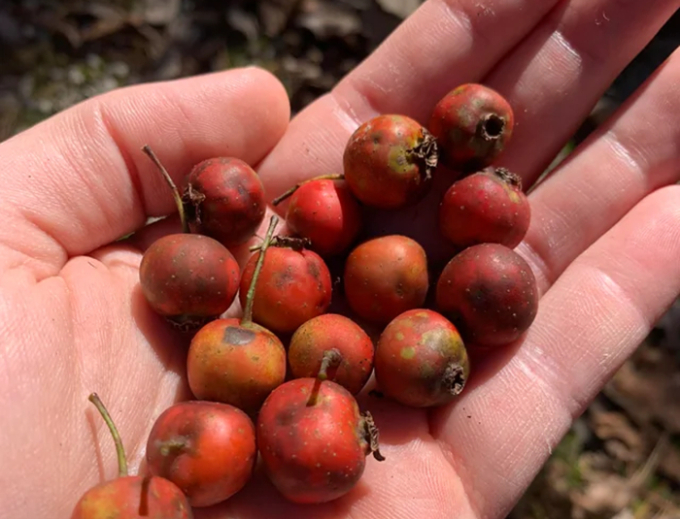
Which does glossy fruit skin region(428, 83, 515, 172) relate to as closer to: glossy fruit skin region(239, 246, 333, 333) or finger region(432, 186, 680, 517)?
finger region(432, 186, 680, 517)

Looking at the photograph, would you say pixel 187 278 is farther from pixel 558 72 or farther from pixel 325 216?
pixel 558 72

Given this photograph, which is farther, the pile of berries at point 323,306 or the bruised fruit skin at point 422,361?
the bruised fruit skin at point 422,361

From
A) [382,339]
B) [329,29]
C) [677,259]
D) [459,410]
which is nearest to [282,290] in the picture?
[382,339]

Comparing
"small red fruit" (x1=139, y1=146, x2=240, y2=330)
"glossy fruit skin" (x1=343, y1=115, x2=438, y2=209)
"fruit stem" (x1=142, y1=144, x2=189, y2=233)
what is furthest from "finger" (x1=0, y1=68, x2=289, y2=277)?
"glossy fruit skin" (x1=343, y1=115, x2=438, y2=209)

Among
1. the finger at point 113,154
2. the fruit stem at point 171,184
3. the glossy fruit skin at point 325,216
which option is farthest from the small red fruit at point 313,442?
the finger at point 113,154

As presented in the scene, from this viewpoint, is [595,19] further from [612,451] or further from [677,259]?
[612,451]

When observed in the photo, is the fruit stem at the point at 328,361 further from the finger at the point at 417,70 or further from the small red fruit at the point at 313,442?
the finger at the point at 417,70
